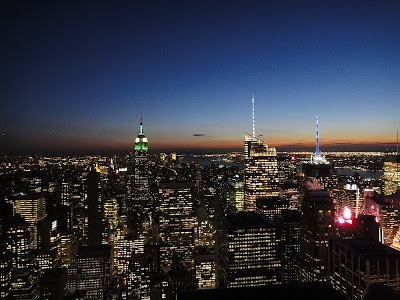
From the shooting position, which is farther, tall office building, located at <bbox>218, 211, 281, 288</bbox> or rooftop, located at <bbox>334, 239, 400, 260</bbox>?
tall office building, located at <bbox>218, 211, 281, 288</bbox>

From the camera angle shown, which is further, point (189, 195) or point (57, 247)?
point (189, 195)

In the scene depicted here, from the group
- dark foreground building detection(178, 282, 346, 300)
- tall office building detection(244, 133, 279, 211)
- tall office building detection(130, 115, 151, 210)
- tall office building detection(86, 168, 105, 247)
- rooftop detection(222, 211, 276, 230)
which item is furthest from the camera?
tall office building detection(244, 133, 279, 211)

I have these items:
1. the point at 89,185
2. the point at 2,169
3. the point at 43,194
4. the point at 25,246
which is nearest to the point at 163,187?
the point at 89,185

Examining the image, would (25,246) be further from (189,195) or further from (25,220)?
(189,195)

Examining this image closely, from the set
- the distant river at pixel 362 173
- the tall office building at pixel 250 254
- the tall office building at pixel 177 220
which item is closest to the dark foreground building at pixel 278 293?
the tall office building at pixel 250 254

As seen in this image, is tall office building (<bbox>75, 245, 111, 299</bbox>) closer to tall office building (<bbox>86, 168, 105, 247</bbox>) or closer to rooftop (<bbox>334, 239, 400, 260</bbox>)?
tall office building (<bbox>86, 168, 105, 247</bbox>)

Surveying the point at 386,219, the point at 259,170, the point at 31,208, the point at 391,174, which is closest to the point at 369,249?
the point at 386,219

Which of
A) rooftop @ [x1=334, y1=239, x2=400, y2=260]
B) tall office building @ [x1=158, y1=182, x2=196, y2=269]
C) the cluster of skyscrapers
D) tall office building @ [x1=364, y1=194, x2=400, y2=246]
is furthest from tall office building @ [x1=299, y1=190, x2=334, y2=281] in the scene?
tall office building @ [x1=158, y1=182, x2=196, y2=269]
